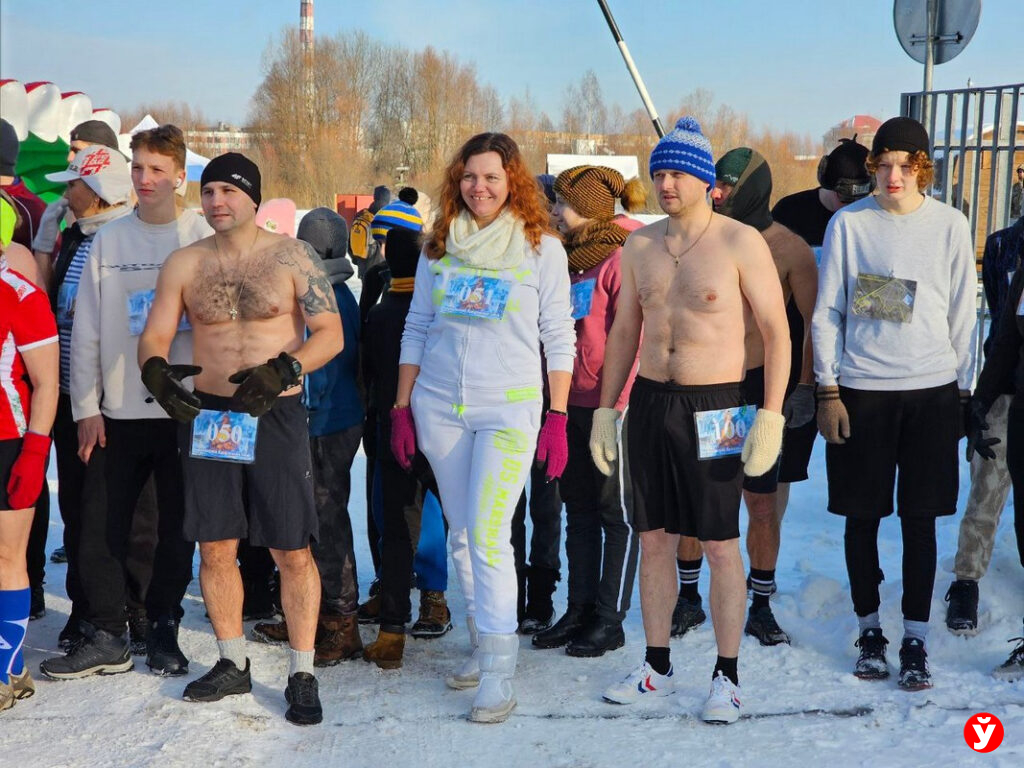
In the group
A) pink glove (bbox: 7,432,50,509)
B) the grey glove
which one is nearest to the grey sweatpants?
the grey glove

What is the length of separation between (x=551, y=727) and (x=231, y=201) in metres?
2.20

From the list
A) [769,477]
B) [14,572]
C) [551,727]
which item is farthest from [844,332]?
[14,572]

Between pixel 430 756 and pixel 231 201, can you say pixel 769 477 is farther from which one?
pixel 231 201

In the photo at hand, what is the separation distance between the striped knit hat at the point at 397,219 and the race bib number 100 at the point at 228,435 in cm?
118

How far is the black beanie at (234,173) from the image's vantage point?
12.5 ft

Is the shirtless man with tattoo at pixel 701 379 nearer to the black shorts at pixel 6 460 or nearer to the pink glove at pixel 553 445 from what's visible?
the pink glove at pixel 553 445

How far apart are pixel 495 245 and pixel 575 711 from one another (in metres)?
1.75

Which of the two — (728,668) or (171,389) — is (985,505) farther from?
(171,389)

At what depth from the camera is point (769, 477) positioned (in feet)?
15.2

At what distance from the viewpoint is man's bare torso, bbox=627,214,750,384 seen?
3773 millimetres

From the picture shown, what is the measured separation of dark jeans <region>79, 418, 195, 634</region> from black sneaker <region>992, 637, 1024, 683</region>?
320 cm

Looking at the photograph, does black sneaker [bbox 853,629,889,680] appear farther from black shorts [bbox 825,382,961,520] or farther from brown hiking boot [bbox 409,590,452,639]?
brown hiking boot [bbox 409,590,452,639]

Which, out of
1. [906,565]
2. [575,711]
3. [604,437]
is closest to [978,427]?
[906,565]

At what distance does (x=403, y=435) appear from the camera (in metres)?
4.09
